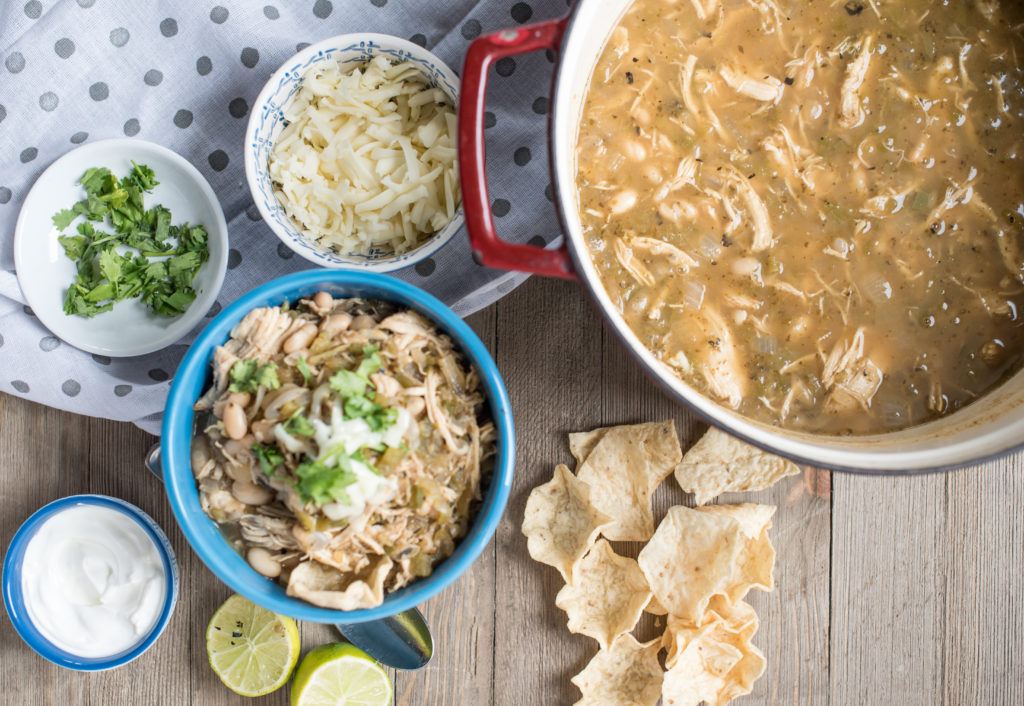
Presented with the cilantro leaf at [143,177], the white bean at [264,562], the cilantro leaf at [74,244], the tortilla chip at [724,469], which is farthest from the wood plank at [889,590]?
the cilantro leaf at [74,244]

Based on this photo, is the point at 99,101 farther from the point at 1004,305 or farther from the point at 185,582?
the point at 1004,305

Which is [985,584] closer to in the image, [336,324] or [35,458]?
[336,324]

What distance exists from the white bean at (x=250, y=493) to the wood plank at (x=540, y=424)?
736mm

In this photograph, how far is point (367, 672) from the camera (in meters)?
2.27

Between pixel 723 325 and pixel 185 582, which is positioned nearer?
pixel 723 325

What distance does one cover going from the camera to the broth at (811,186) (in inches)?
70.2

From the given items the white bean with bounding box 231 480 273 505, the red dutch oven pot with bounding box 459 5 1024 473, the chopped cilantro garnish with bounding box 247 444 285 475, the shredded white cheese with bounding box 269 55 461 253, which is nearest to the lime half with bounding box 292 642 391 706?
the white bean with bounding box 231 480 273 505

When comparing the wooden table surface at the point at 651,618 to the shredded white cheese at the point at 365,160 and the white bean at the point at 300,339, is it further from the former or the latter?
the white bean at the point at 300,339

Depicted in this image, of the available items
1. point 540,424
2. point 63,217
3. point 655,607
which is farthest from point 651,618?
point 63,217

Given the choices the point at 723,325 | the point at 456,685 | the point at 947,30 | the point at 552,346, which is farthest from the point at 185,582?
the point at 947,30

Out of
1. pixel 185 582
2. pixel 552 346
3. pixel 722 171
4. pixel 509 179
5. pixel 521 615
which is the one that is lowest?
pixel 521 615

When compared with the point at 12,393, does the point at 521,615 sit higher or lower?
lower

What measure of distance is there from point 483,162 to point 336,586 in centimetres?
101

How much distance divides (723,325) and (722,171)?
1.09 ft
